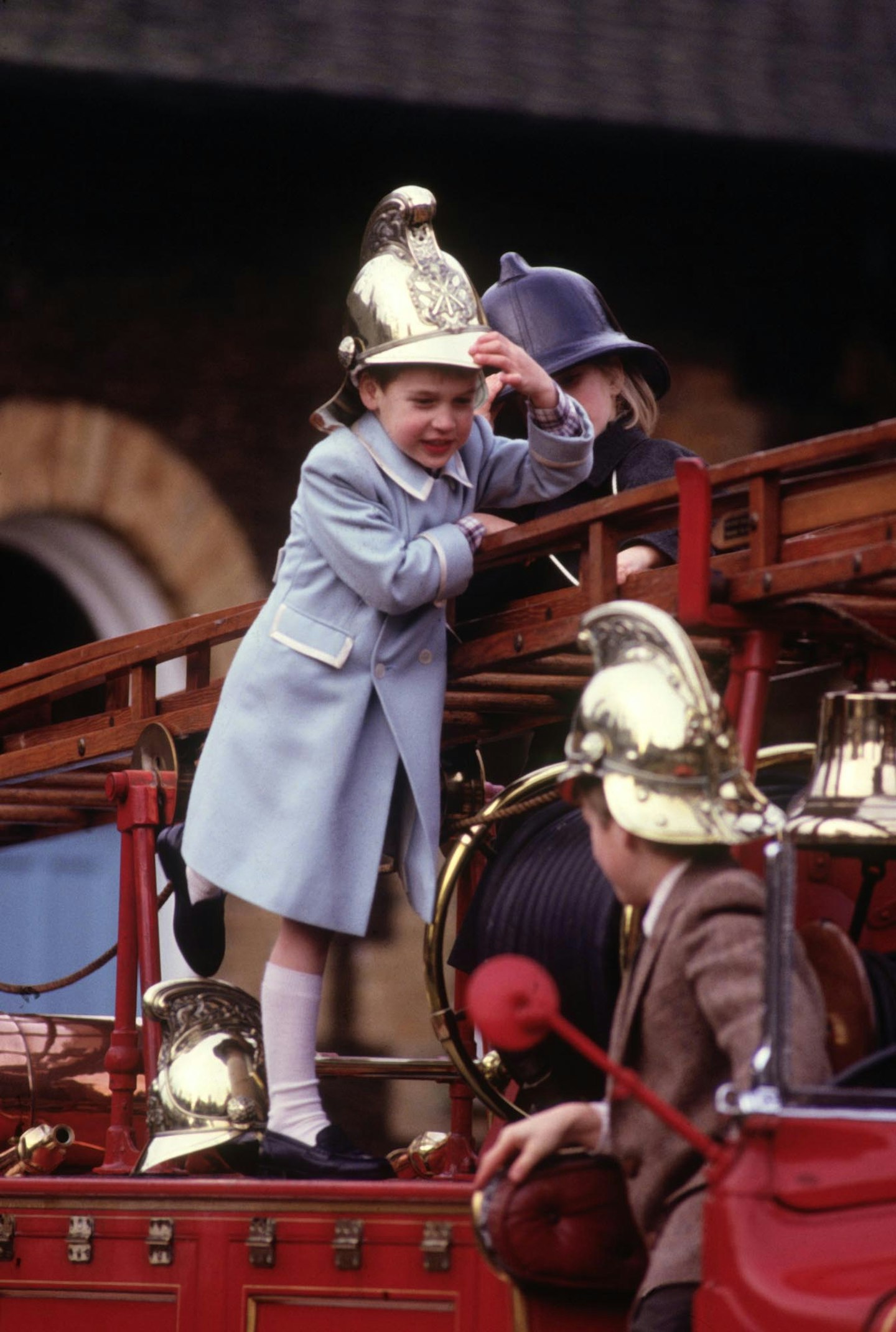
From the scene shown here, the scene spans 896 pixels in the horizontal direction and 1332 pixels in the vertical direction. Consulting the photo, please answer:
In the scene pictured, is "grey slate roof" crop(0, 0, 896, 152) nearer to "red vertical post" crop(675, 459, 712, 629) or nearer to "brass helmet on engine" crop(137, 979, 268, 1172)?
"brass helmet on engine" crop(137, 979, 268, 1172)

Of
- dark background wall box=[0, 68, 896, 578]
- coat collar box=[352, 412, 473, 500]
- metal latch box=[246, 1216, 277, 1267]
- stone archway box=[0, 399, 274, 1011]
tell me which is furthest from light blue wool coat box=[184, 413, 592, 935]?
dark background wall box=[0, 68, 896, 578]

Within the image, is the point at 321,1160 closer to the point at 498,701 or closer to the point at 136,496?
the point at 498,701

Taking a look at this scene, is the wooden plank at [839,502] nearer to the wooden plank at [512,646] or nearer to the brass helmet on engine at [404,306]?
the wooden plank at [512,646]

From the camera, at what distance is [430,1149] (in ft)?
15.4

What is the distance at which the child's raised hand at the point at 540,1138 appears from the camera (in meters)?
2.75

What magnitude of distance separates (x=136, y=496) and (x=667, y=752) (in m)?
5.47

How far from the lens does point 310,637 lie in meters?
3.91

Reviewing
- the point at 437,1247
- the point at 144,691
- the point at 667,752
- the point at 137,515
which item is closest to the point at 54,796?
the point at 144,691

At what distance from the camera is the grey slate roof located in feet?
24.8

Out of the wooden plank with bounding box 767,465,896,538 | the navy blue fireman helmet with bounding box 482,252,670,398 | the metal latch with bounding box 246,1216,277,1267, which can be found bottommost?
the metal latch with bounding box 246,1216,277,1267

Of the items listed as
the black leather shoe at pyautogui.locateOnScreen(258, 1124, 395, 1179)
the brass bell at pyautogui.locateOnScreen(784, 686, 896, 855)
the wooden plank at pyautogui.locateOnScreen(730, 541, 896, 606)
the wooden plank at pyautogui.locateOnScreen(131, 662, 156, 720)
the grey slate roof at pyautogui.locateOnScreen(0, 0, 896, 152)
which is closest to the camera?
the wooden plank at pyautogui.locateOnScreen(730, 541, 896, 606)

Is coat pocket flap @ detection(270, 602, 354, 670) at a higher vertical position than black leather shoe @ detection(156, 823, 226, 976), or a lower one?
higher

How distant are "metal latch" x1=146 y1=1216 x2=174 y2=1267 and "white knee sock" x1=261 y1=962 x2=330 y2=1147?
0.79 feet

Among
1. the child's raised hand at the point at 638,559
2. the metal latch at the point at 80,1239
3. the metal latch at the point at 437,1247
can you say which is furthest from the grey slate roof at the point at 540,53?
the metal latch at the point at 437,1247
